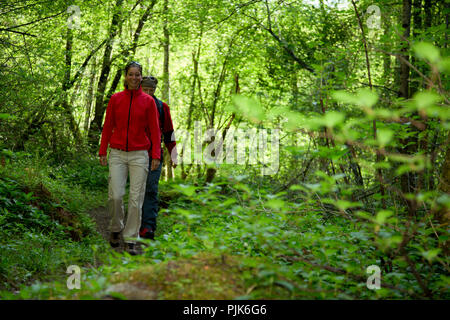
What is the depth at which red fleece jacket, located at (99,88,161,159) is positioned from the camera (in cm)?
566

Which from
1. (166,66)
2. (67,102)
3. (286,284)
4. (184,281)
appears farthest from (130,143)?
(166,66)

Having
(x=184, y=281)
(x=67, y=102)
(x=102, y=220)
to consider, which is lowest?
(x=102, y=220)

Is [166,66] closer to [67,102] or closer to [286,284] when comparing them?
[67,102]

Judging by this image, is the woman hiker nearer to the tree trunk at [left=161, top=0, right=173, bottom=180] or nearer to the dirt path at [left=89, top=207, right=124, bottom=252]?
the dirt path at [left=89, top=207, right=124, bottom=252]

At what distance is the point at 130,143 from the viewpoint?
566 cm

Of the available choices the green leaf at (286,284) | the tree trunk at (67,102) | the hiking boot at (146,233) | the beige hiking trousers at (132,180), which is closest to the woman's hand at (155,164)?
the beige hiking trousers at (132,180)

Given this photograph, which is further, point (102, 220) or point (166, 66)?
point (166, 66)

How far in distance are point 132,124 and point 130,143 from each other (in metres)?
0.25

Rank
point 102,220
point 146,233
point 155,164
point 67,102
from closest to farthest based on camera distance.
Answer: point 155,164
point 146,233
point 102,220
point 67,102

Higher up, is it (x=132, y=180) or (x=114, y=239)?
(x=132, y=180)

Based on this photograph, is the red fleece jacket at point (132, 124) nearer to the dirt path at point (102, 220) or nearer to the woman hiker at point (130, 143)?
the woman hiker at point (130, 143)

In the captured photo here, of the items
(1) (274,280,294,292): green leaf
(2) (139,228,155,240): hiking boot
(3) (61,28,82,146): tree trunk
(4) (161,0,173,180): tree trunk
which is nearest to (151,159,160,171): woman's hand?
(2) (139,228,155,240): hiking boot

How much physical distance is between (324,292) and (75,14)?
1009cm
